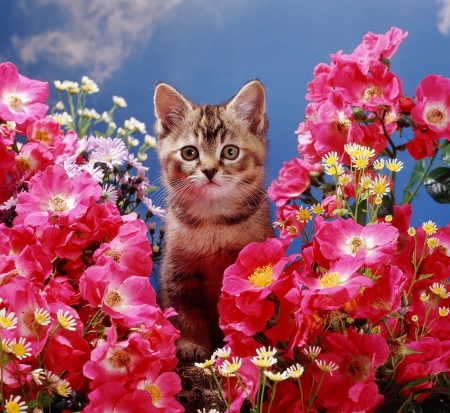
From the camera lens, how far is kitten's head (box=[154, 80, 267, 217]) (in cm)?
106

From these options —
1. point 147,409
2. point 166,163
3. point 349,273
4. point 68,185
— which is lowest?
point 147,409

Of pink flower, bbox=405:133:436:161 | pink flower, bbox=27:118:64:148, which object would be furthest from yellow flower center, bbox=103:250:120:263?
pink flower, bbox=405:133:436:161

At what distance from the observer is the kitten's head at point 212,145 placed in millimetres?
1059

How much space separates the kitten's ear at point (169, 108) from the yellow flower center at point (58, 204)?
406 mm

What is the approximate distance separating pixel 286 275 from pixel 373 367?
5.7 inches

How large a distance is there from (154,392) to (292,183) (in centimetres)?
46

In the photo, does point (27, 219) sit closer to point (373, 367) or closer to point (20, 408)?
point (20, 408)

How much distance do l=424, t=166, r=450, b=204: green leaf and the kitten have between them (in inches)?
12.0

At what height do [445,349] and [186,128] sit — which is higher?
[186,128]

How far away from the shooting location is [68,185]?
2.62ft

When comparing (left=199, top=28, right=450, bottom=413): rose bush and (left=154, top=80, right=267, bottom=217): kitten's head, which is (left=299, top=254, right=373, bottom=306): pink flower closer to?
(left=199, top=28, right=450, bottom=413): rose bush

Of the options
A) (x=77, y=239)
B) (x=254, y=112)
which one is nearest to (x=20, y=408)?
(x=77, y=239)

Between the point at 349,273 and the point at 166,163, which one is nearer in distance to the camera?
the point at 349,273

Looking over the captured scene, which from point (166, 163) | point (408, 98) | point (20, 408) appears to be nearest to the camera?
point (20, 408)
